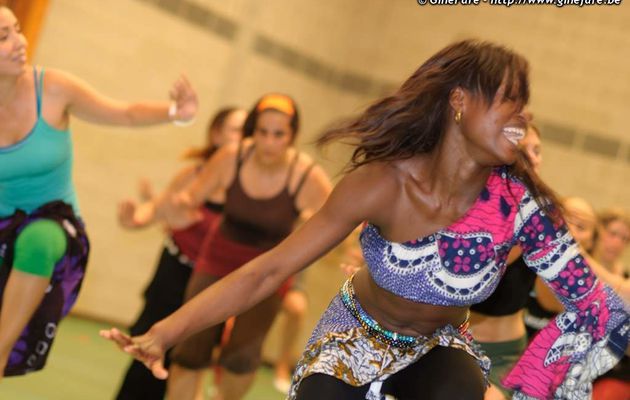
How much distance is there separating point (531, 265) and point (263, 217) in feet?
7.75

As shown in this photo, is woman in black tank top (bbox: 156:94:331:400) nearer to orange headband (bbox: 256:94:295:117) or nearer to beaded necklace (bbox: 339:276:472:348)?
orange headband (bbox: 256:94:295:117)

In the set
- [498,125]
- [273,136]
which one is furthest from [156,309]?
[498,125]

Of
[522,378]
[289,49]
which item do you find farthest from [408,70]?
[522,378]

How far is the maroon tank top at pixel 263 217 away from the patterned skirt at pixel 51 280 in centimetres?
105

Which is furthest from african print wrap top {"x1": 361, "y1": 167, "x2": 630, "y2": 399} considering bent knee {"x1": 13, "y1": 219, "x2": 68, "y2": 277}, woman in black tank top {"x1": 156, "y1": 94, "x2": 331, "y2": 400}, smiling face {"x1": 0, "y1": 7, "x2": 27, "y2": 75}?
woman in black tank top {"x1": 156, "y1": 94, "x2": 331, "y2": 400}

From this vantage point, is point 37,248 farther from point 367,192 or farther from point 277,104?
point 367,192

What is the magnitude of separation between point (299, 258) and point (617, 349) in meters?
1.05

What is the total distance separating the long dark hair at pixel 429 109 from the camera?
3074mm

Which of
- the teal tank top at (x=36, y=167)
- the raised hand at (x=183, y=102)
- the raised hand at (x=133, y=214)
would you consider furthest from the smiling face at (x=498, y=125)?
the raised hand at (x=133, y=214)

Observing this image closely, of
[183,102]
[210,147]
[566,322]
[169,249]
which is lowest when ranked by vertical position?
[169,249]

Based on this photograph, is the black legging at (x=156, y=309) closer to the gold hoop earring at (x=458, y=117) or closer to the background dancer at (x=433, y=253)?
the background dancer at (x=433, y=253)

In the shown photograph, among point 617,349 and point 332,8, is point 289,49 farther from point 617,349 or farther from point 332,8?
point 617,349

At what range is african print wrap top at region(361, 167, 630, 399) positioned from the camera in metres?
3.09

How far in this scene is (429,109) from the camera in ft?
10.4
